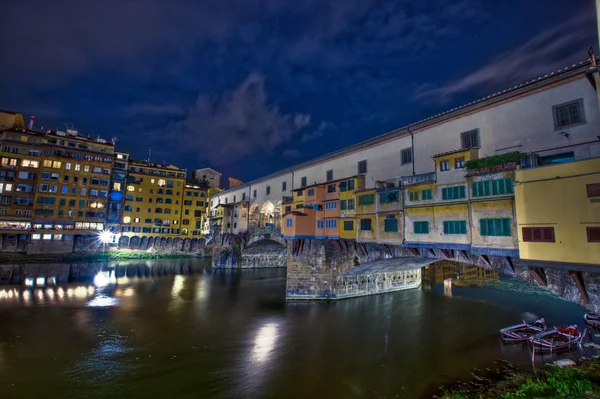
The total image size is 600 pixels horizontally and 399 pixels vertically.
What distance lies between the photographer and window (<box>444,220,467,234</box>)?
17328 mm

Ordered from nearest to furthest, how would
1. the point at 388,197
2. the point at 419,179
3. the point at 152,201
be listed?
the point at 419,179
the point at 388,197
the point at 152,201

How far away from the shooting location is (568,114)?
15.4m

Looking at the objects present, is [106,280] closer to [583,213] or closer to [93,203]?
[93,203]

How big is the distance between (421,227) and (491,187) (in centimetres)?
560

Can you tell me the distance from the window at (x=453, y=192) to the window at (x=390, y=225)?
4.71 metres

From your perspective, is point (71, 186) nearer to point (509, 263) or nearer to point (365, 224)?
point (365, 224)

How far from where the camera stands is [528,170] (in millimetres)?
14117

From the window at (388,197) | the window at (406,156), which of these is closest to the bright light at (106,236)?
the window at (388,197)

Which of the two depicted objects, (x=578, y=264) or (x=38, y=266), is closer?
(x=578, y=264)

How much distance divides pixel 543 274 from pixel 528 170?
19.3ft

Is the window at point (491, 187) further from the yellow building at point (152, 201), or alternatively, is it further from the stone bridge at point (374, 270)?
the yellow building at point (152, 201)

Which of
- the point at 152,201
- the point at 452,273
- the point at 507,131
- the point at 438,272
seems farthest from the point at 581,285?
the point at 152,201

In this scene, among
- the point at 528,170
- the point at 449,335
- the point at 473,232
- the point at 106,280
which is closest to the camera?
the point at 528,170

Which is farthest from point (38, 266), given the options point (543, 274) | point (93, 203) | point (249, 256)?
point (543, 274)
